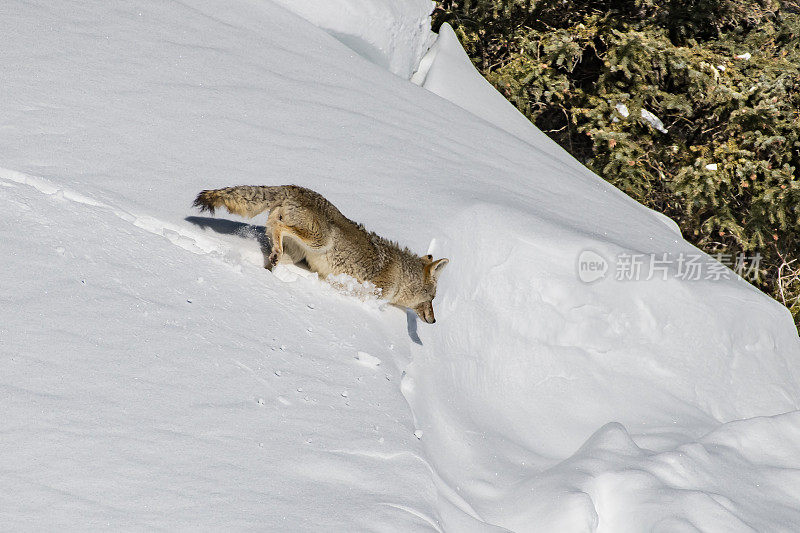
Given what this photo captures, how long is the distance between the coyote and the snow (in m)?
0.14

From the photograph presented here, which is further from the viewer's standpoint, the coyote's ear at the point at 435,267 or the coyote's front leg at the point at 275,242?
the coyote's ear at the point at 435,267

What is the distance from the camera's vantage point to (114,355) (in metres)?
2.97

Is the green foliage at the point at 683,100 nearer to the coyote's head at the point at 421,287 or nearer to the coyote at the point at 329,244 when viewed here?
the coyote's head at the point at 421,287

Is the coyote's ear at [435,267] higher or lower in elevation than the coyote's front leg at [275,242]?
higher

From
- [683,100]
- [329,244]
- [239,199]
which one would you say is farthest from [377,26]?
[683,100]

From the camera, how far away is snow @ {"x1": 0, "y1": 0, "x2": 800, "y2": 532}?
Answer: 2709mm

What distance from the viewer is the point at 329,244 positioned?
4664mm

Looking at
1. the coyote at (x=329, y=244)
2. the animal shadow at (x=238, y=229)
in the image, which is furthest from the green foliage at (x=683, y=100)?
the animal shadow at (x=238, y=229)

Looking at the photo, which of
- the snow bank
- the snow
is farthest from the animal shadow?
the snow bank

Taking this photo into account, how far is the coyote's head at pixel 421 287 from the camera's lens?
4977 millimetres

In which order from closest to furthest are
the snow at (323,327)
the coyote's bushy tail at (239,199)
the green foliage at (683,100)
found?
the snow at (323,327) < the coyote's bushy tail at (239,199) < the green foliage at (683,100)

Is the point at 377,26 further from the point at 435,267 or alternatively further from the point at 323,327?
the point at 323,327

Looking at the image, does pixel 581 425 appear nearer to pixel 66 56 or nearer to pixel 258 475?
pixel 258 475

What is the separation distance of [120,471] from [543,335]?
3516 mm
